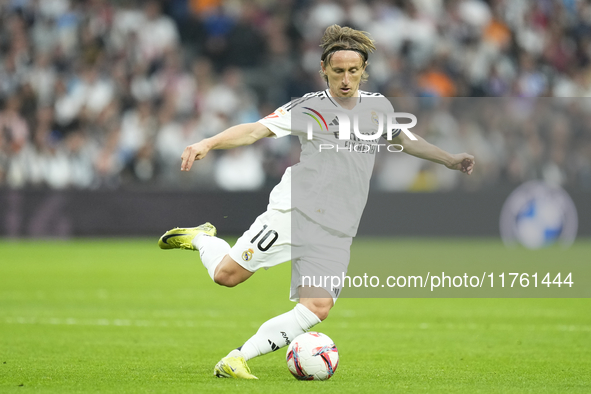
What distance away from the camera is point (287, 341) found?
623 cm

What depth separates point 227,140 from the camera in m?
5.83

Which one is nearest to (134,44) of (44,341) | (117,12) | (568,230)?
(117,12)

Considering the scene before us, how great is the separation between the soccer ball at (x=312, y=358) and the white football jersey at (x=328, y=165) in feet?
2.54

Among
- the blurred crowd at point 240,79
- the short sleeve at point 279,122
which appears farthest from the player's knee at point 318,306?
the blurred crowd at point 240,79

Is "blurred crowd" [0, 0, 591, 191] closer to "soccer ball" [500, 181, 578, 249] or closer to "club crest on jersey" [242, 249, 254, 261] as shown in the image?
"soccer ball" [500, 181, 578, 249]

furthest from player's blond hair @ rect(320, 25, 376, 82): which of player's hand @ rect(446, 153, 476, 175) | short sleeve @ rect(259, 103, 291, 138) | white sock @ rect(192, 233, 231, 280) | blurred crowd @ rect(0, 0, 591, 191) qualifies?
blurred crowd @ rect(0, 0, 591, 191)

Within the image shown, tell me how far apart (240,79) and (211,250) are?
1431 cm

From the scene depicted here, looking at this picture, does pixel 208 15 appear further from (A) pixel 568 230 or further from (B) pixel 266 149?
(A) pixel 568 230

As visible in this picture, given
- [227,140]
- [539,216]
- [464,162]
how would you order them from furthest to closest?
[539,216], [464,162], [227,140]

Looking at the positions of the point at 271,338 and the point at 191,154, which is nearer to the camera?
the point at 191,154

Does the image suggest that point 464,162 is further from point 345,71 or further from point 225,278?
point 225,278

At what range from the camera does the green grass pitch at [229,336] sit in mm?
6043

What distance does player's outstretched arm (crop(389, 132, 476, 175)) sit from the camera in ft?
21.4

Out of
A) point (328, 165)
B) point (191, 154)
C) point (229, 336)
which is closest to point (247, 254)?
point (328, 165)
